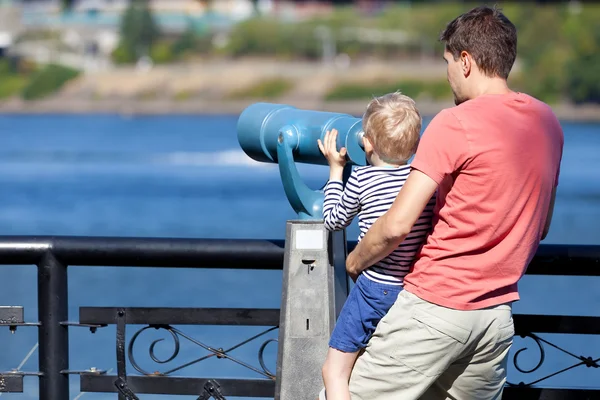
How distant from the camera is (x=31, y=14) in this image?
109000mm

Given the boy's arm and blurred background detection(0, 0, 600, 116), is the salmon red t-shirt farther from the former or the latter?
blurred background detection(0, 0, 600, 116)

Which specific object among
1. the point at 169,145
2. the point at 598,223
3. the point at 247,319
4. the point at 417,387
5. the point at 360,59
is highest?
the point at 360,59

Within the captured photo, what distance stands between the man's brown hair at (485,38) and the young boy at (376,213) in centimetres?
16

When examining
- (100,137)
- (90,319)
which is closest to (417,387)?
(90,319)

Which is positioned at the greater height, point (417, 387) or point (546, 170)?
point (546, 170)

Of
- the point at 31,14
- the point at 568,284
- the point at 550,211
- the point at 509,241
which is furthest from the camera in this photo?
the point at 31,14

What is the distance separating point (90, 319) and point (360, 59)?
3524 inches

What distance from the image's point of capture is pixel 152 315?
2506 mm

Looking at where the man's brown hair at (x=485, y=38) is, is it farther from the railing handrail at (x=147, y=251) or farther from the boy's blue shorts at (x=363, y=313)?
the railing handrail at (x=147, y=251)

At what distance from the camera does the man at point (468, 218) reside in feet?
5.94

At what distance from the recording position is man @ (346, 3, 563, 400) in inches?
71.3

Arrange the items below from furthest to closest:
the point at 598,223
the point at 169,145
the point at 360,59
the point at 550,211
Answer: the point at 360,59, the point at 169,145, the point at 598,223, the point at 550,211

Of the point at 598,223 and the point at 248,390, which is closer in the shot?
the point at 248,390

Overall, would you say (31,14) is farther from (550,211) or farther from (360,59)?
(550,211)
